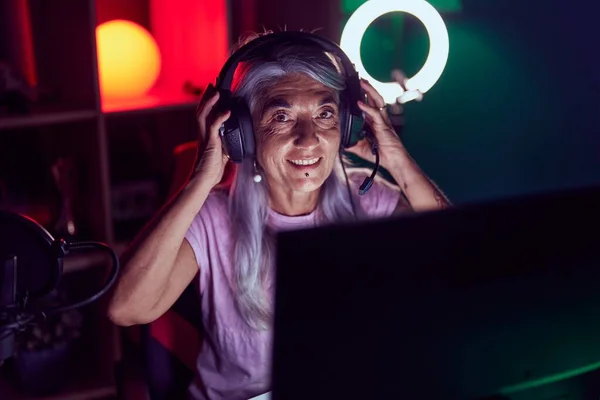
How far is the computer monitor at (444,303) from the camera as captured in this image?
0.71 metres

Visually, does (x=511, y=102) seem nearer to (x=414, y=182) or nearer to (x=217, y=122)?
(x=414, y=182)

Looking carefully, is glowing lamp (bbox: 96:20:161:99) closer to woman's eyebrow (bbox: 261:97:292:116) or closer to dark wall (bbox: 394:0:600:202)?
woman's eyebrow (bbox: 261:97:292:116)

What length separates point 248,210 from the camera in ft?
5.10

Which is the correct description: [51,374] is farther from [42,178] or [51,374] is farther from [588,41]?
[588,41]

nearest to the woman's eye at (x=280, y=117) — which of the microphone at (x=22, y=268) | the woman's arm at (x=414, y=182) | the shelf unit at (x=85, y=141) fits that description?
the woman's arm at (x=414, y=182)

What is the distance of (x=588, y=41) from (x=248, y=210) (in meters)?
1.02

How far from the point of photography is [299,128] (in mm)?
1493

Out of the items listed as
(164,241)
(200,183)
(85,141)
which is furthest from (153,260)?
(85,141)

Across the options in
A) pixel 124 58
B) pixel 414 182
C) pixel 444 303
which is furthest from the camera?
pixel 124 58

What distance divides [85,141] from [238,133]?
0.76 meters

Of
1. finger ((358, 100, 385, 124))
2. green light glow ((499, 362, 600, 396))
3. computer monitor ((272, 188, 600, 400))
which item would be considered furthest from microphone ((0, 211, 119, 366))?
finger ((358, 100, 385, 124))

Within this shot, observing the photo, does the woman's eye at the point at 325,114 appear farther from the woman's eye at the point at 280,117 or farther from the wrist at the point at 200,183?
the wrist at the point at 200,183

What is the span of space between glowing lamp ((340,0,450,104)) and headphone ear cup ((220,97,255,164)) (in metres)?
0.26

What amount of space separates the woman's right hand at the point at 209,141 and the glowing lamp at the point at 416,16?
0.30 m
